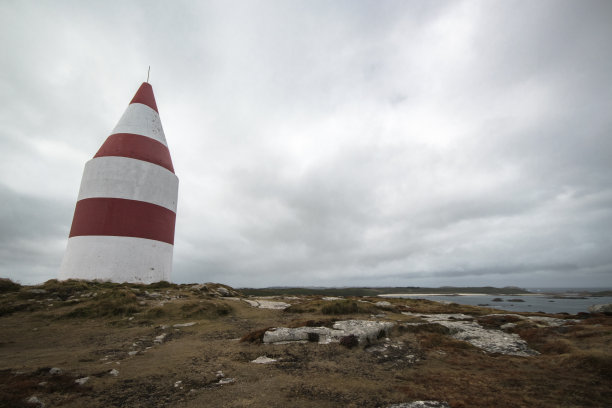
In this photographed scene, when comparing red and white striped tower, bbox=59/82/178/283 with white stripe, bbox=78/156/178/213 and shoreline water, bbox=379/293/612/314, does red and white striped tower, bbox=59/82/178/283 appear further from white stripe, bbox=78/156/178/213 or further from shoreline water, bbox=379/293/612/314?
shoreline water, bbox=379/293/612/314

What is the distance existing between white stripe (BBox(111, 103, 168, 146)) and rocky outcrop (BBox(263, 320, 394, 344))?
2009 cm

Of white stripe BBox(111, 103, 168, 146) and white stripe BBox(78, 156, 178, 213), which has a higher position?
white stripe BBox(111, 103, 168, 146)

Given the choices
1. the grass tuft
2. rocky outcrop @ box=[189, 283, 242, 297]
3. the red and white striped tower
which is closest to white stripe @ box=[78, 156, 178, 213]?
the red and white striped tower

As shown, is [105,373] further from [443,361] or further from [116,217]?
[116,217]

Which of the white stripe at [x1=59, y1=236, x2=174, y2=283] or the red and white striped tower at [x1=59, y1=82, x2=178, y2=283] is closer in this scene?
the white stripe at [x1=59, y1=236, x2=174, y2=283]

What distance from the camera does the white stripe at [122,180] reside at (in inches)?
754

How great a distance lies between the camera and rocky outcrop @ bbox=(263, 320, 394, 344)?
8695 millimetres

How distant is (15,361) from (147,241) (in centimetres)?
1312

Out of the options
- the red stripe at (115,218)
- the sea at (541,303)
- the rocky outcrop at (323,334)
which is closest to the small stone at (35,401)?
the rocky outcrop at (323,334)

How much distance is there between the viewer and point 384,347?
846 centimetres

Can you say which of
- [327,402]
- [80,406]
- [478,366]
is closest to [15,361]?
[80,406]

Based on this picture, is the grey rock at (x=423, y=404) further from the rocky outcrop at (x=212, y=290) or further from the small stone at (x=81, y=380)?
the rocky outcrop at (x=212, y=290)

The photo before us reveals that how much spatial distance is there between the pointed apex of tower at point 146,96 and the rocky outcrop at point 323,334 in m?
23.1

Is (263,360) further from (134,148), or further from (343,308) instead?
(134,148)
